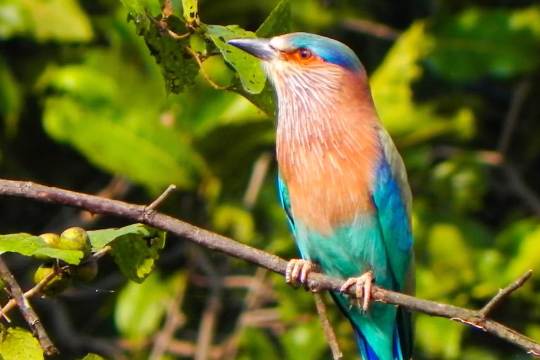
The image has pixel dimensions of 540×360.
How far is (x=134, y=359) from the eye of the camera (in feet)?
17.5

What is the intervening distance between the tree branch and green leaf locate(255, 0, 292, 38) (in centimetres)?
48

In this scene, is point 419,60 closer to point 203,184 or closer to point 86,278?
point 203,184

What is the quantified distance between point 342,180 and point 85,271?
1.19 m

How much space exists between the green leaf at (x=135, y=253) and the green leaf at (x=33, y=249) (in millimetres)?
244

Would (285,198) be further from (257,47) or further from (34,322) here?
(34,322)

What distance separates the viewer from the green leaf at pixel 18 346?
2186 mm

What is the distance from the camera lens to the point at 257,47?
3344 mm

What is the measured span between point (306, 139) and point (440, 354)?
1.80 m

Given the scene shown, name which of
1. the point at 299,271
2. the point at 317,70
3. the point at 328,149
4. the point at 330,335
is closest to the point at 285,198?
the point at 328,149

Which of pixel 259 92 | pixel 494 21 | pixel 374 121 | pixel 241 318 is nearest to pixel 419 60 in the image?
pixel 494 21

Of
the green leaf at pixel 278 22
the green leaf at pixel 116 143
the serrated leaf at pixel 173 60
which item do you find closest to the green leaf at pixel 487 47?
the green leaf at pixel 116 143

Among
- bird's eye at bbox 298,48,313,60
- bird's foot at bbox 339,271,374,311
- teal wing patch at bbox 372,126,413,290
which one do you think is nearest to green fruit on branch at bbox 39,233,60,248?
bird's foot at bbox 339,271,374,311

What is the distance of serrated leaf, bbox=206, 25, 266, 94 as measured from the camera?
2693 mm

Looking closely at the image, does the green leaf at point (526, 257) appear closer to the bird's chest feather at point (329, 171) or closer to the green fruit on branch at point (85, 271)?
the bird's chest feather at point (329, 171)
